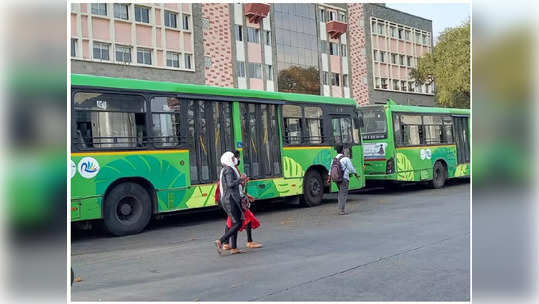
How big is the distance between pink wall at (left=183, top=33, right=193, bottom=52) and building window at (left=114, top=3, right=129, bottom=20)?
3736 millimetres

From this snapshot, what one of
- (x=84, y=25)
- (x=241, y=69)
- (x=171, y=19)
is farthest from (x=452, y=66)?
(x=84, y=25)

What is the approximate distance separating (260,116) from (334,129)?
302cm

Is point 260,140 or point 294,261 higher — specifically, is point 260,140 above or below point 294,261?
above

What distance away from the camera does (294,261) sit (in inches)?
287

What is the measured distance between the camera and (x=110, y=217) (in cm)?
1004

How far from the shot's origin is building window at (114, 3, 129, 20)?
25.4 metres

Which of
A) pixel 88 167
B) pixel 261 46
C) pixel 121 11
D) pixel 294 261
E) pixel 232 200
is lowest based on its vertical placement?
pixel 294 261

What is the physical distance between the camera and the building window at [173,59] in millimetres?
28266

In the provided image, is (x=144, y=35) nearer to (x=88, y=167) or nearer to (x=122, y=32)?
(x=122, y=32)

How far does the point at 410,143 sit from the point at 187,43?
49.7 feet

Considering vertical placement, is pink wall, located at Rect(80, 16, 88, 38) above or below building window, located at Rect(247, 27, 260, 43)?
below

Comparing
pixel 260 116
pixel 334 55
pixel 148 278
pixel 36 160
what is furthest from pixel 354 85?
pixel 36 160

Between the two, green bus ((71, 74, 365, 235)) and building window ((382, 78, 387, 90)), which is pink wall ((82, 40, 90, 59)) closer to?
green bus ((71, 74, 365, 235))

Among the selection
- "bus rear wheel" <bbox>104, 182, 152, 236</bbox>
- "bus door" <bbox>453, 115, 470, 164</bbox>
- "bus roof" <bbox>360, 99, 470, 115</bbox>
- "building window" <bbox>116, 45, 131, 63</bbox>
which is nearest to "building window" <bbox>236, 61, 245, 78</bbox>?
"building window" <bbox>116, 45, 131, 63</bbox>
